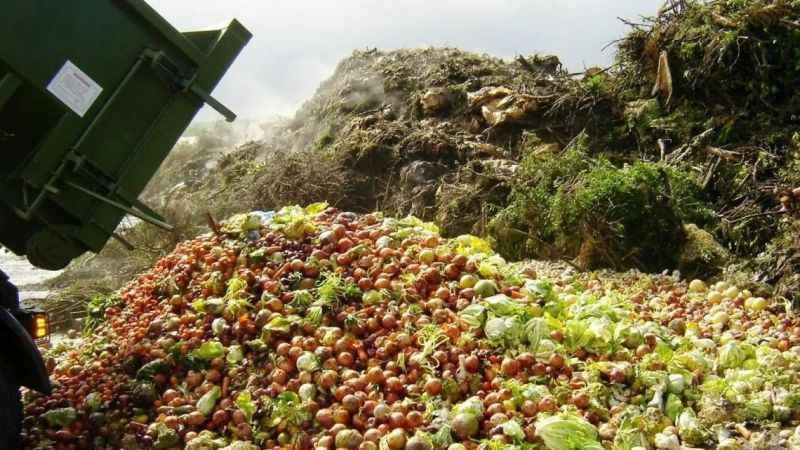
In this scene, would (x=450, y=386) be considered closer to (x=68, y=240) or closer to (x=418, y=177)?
(x=68, y=240)

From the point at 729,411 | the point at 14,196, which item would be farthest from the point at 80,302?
the point at 729,411

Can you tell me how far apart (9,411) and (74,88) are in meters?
1.74

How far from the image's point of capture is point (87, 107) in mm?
4270

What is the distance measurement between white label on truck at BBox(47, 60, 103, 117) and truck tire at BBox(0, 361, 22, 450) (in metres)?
1.43

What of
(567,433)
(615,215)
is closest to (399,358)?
(567,433)

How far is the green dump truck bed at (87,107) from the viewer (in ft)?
13.5

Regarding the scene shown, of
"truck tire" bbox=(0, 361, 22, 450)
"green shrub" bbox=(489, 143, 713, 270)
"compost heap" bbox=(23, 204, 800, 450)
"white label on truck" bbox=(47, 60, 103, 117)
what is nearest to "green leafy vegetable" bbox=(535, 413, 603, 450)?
"compost heap" bbox=(23, 204, 800, 450)

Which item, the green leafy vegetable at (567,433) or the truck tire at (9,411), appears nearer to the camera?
the green leafy vegetable at (567,433)

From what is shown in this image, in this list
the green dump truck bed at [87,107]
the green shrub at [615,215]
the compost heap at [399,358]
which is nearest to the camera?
the compost heap at [399,358]

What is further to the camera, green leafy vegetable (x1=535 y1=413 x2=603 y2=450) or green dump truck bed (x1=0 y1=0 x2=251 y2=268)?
green dump truck bed (x1=0 y1=0 x2=251 y2=268)

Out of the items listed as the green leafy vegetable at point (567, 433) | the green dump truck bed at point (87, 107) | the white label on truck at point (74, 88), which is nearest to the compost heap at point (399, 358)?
the green leafy vegetable at point (567, 433)

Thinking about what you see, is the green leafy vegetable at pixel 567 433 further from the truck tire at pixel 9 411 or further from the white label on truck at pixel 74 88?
the white label on truck at pixel 74 88

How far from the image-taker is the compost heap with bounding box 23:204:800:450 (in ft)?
11.6

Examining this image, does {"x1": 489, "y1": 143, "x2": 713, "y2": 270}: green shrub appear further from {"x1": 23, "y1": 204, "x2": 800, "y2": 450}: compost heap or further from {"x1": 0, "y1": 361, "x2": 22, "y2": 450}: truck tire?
{"x1": 0, "y1": 361, "x2": 22, "y2": 450}: truck tire
